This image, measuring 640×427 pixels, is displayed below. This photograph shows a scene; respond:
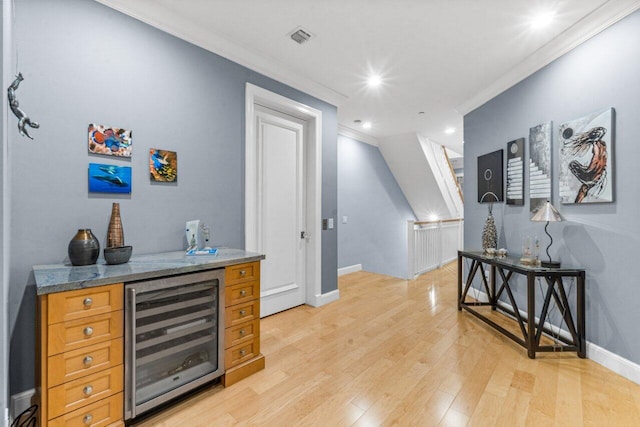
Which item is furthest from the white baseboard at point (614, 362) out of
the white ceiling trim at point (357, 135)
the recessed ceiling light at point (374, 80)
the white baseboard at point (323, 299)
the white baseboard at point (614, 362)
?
the white ceiling trim at point (357, 135)

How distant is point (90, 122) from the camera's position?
1904 millimetres

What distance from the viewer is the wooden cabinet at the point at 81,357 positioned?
4.31 ft

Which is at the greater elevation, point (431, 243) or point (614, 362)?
point (431, 243)

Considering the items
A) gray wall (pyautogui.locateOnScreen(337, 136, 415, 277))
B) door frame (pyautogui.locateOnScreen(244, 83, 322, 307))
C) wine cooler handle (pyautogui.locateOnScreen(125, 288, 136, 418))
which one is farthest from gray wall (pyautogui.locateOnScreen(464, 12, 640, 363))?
wine cooler handle (pyautogui.locateOnScreen(125, 288, 136, 418))

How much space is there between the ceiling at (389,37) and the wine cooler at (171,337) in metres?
2.06

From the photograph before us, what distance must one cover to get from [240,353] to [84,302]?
1.06m

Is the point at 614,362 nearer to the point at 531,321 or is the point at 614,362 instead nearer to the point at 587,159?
the point at 531,321

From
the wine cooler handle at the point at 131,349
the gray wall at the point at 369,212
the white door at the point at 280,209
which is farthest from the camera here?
the gray wall at the point at 369,212

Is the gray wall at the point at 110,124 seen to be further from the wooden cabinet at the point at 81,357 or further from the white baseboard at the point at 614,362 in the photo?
the white baseboard at the point at 614,362

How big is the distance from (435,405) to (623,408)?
3.81ft

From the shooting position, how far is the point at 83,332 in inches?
55.3

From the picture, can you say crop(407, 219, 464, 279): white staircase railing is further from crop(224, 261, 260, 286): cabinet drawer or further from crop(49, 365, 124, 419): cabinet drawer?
crop(49, 365, 124, 419): cabinet drawer

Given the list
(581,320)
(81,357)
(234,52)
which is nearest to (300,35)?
(234,52)

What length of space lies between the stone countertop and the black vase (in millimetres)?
41
